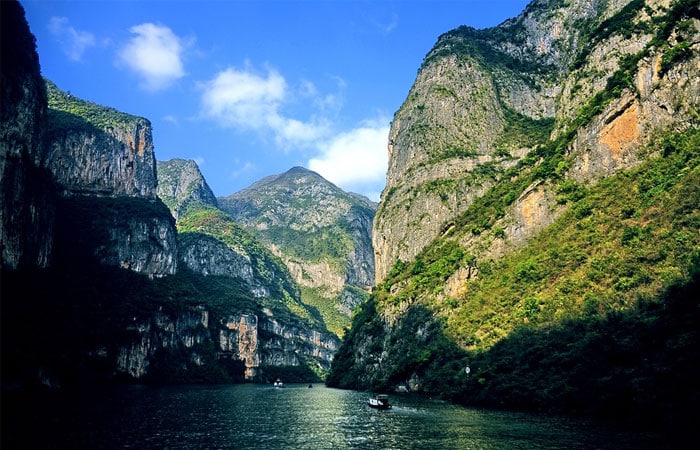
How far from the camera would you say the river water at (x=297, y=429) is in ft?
136

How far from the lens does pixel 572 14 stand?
180m

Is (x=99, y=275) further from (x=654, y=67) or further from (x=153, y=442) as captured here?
(x=654, y=67)

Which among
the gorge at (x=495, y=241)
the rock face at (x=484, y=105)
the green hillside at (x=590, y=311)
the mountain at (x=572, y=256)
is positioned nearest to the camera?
the green hillside at (x=590, y=311)

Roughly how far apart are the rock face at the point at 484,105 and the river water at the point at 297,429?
263ft

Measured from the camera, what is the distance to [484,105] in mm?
172625

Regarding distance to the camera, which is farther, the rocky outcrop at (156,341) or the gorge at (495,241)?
the rocky outcrop at (156,341)

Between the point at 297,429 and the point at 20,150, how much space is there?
3290 inches

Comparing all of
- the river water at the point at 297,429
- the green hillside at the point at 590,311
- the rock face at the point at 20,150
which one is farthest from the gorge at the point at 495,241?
the river water at the point at 297,429

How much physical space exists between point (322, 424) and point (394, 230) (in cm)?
10934

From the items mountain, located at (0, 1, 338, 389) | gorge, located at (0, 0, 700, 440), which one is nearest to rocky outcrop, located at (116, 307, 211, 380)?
mountain, located at (0, 1, 338, 389)

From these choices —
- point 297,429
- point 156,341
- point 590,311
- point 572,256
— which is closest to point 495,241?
point 572,256

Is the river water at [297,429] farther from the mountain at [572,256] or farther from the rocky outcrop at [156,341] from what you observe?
the rocky outcrop at [156,341]

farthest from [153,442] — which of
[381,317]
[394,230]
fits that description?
[394,230]

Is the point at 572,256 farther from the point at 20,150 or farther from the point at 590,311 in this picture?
the point at 20,150
